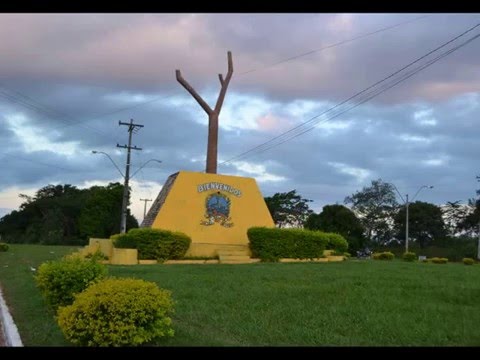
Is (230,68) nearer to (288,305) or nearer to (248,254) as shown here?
(248,254)

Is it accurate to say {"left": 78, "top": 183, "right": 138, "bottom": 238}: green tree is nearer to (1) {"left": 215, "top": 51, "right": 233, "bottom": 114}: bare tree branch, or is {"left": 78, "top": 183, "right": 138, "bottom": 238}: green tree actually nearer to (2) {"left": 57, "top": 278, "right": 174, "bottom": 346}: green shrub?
(1) {"left": 215, "top": 51, "right": 233, "bottom": 114}: bare tree branch

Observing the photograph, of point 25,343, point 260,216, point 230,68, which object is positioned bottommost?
point 25,343

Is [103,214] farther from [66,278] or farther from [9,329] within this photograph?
[9,329]

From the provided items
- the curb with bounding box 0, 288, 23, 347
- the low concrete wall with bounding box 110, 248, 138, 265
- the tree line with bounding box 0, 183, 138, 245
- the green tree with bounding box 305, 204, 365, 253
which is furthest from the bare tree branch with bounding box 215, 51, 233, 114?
the tree line with bounding box 0, 183, 138, 245

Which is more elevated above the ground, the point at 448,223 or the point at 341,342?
the point at 448,223

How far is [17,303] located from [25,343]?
14.1 ft

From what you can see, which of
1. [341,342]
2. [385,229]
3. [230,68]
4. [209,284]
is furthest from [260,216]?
[385,229]

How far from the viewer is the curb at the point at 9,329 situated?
7.21 metres

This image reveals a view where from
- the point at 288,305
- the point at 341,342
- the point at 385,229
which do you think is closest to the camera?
the point at 341,342

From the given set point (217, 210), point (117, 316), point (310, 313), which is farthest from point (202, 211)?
point (117, 316)

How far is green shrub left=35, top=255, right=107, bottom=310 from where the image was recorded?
28.5ft

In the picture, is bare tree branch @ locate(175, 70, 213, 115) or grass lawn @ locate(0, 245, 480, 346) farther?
bare tree branch @ locate(175, 70, 213, 115)

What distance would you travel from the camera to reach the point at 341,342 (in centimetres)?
662

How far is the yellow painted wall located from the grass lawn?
10431 mm
